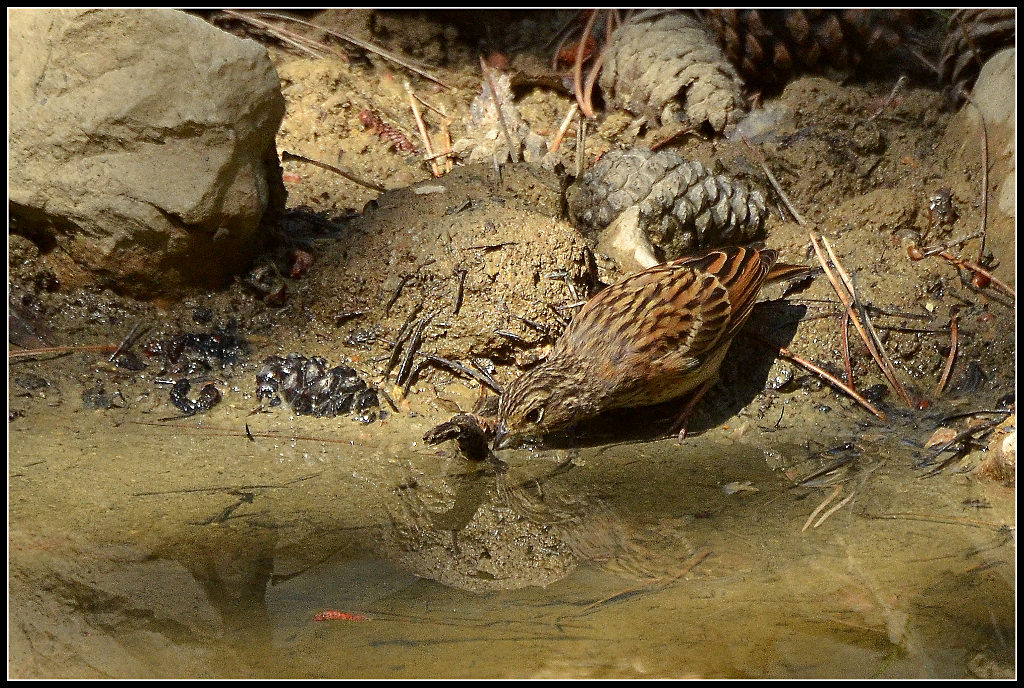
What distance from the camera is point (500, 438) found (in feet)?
14.0

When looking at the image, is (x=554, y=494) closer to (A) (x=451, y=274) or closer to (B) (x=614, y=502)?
(B) (x=614, y=502)

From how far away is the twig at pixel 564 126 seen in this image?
240 inches

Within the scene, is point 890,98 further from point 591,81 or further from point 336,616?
point 336,616

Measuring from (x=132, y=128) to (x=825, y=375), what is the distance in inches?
141

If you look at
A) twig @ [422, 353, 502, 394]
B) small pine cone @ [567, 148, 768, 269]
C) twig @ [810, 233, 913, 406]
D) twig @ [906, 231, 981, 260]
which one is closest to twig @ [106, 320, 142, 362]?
twig @ [422, 353, 502, 394]

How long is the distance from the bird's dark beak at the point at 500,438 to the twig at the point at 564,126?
2413 millimetres

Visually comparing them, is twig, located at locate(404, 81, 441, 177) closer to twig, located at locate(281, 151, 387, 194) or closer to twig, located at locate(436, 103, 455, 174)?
twig, located at locate(436, 103, 455, 174)

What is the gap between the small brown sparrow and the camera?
429cm

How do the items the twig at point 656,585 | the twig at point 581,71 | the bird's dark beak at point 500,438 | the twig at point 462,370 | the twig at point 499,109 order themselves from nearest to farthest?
the twig at point 656,585 < the bird's dark beak at point 500,438 < the twig at point 462,370 < the twig at point 499,109 < the twig at point 581,71

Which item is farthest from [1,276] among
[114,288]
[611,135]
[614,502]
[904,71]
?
[904,71]

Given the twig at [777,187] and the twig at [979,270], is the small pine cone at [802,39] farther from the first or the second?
the twig at [979,270]

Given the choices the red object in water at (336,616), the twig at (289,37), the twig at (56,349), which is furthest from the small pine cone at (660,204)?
the red object in water at (336,616)

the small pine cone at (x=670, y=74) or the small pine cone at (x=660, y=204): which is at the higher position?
the small pine cone at (x=670, y=74)

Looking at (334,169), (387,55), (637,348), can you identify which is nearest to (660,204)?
(637,348)
